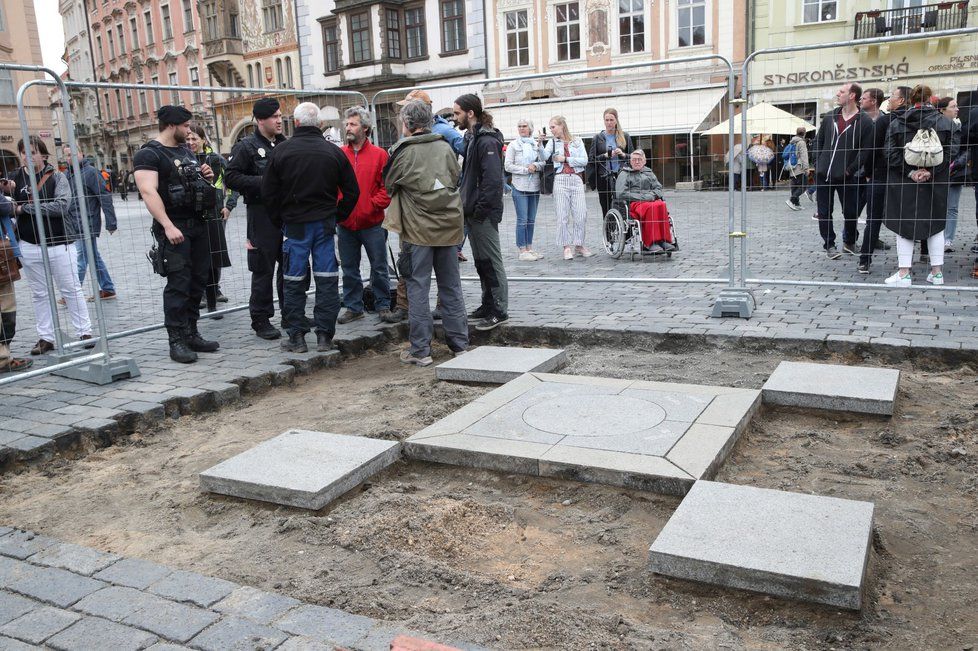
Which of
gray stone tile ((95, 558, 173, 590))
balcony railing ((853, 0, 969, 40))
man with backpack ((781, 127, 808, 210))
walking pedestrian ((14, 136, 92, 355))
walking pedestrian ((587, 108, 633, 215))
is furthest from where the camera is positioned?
balcony railing ((853, 0, 969, 40))

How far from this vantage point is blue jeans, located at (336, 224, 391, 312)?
7777mm

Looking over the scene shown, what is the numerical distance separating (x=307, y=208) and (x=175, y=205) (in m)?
0.98

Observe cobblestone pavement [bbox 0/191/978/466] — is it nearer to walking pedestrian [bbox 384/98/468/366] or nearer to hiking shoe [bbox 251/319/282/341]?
hiking shoe [bbox 251/319/282/341]

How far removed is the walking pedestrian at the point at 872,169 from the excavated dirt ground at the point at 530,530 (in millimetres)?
3506

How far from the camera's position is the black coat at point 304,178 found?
6.46 metres

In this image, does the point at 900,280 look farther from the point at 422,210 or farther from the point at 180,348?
the point at 180,348

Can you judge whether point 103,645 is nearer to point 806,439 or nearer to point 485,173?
point 806,439

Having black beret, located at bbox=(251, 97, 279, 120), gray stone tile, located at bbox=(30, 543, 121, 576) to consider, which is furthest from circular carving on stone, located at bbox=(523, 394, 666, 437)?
black beret, located at bbox=(251, 97, 279, 120)

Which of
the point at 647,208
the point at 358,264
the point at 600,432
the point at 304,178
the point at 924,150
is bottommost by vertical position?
the point at 600,432

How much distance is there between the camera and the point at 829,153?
9297mm

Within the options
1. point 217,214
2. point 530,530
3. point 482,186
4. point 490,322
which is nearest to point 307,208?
point 482,186

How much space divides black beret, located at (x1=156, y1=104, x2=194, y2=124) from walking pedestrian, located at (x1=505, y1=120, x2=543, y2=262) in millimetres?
5171

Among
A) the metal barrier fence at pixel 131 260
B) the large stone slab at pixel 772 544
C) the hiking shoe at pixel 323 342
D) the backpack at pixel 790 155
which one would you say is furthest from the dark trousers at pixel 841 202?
the large stone slab at pixel 772 544

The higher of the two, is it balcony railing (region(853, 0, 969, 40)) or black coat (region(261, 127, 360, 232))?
balcony railing (region(853, 0, 969, 40))
